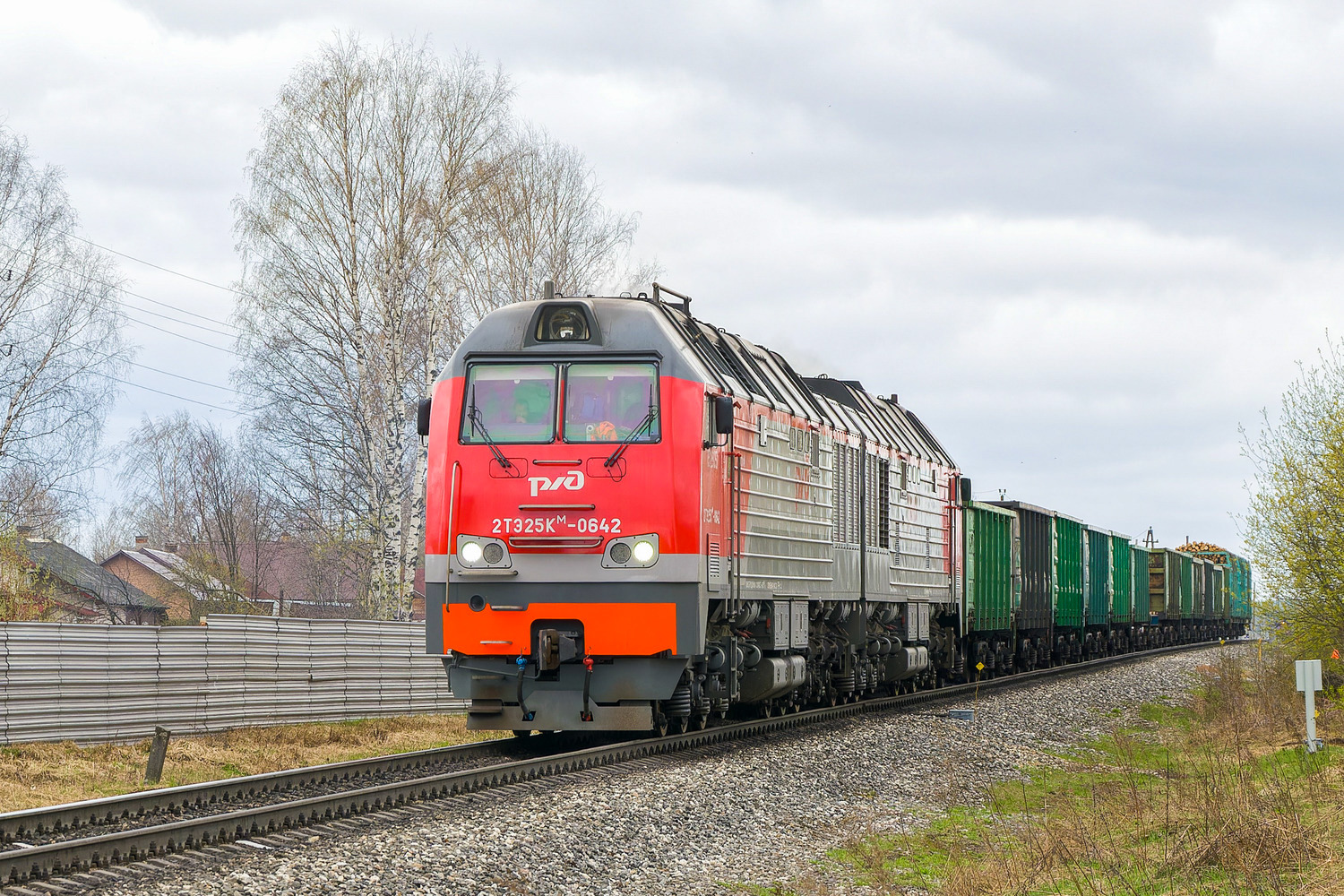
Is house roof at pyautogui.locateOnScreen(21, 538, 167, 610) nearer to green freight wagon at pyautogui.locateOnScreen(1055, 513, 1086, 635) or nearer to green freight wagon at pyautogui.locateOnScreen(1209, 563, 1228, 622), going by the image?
green freight wagon at pyautogui.locateOnScreen(1055, 513, 1086, 635)

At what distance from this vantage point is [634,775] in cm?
1134

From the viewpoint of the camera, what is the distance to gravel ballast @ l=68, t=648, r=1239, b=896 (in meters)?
7.31

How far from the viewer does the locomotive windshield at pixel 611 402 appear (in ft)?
41.0

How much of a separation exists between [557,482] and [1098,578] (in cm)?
2979

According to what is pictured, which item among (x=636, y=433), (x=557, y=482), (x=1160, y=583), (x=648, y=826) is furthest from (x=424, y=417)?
(x=1160, y=583)

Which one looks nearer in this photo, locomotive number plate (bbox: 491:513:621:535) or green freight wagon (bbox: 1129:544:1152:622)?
locomotive number plate (bbox: 491:513:621:535)

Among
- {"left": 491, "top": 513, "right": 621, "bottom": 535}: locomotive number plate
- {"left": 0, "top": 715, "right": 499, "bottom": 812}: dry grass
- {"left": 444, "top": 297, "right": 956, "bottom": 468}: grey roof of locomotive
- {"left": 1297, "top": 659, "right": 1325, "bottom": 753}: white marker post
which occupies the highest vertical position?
{"left": 444, "top": 297, "right": 956, "bottom": 468}: grey roof of locomotive

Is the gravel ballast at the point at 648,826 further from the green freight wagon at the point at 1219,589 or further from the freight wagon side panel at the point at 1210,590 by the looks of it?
the green freight wagon at the point at 1219,589

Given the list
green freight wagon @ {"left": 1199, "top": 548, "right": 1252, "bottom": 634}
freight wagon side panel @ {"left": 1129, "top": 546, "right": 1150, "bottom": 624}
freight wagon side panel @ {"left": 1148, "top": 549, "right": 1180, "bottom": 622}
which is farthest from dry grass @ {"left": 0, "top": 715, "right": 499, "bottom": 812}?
green freight wagon @ {"left": 1199, "top": 548, "right": 1252, "bottom": 634}

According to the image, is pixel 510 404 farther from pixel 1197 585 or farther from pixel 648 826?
pixel 1197 585

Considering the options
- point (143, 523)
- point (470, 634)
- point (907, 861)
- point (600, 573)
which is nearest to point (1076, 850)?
point (907, 861)

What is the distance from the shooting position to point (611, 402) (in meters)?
12.6

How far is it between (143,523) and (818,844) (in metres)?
74.5

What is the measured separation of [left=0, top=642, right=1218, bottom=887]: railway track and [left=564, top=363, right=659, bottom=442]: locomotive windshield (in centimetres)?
274
